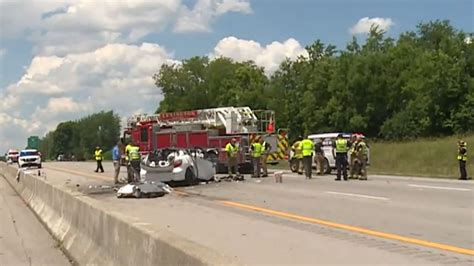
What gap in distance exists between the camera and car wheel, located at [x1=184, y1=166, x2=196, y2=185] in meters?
24.6

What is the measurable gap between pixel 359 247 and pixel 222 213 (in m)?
6.02

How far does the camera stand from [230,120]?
34.4 metres

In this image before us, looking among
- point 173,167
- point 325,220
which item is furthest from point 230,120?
point 325,220

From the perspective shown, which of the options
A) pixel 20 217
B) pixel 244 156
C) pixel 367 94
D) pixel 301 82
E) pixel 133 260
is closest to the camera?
pixel 133 260

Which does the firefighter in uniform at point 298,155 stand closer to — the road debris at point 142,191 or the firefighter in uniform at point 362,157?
the firefighter in uniform at point 362,157

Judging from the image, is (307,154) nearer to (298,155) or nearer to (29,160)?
(298,155)

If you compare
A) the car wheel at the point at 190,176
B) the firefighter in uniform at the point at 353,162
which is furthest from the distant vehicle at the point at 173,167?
the firefighter in uniform at the point at 353,162

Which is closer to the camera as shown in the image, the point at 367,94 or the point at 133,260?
the point at 133,260

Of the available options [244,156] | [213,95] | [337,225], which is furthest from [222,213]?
[213,95]

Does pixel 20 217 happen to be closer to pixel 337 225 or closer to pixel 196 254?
pixel 337 225

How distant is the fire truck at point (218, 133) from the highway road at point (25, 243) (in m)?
14.3

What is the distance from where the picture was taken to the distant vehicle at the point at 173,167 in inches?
947

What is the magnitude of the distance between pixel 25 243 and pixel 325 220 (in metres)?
5.88

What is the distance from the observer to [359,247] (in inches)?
383
